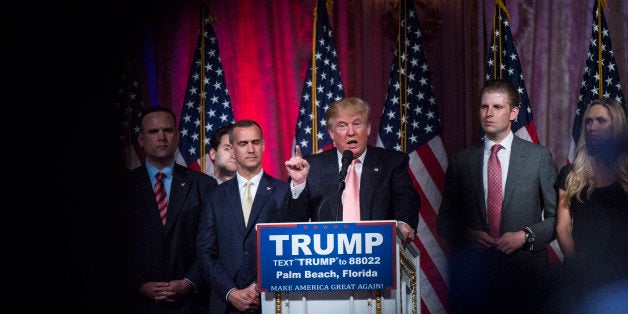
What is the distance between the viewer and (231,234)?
3787 mm

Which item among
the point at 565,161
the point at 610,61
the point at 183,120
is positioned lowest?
the point at 565,161

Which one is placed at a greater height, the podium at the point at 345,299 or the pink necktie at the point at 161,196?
the pink necktie at the point at 161,196

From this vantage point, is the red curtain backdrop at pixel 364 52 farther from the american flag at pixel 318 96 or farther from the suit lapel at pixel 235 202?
the suit lapel at pixel 235 202

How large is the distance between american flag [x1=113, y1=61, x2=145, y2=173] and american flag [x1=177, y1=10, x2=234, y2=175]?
320 millimetres

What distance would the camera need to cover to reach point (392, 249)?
106 inches

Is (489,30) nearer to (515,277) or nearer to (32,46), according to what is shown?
(515,277)

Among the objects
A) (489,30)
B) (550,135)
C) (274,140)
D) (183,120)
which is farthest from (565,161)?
(183,120)

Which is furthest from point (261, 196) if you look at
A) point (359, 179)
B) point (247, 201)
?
point (359, 179)

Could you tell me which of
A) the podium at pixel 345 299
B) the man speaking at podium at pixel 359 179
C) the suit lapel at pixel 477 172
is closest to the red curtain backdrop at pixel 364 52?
the suit lapel at pixel 477 172

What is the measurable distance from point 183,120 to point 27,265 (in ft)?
5.68

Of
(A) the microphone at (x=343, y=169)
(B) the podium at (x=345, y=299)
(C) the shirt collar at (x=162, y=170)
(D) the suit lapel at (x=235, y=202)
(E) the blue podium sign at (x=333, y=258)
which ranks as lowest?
(B) the podium at (x=345, y=299)

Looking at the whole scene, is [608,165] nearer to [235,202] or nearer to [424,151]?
[424,151]

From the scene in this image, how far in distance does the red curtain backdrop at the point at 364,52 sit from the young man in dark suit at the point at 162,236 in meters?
1.32

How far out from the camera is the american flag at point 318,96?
5.34 metres
